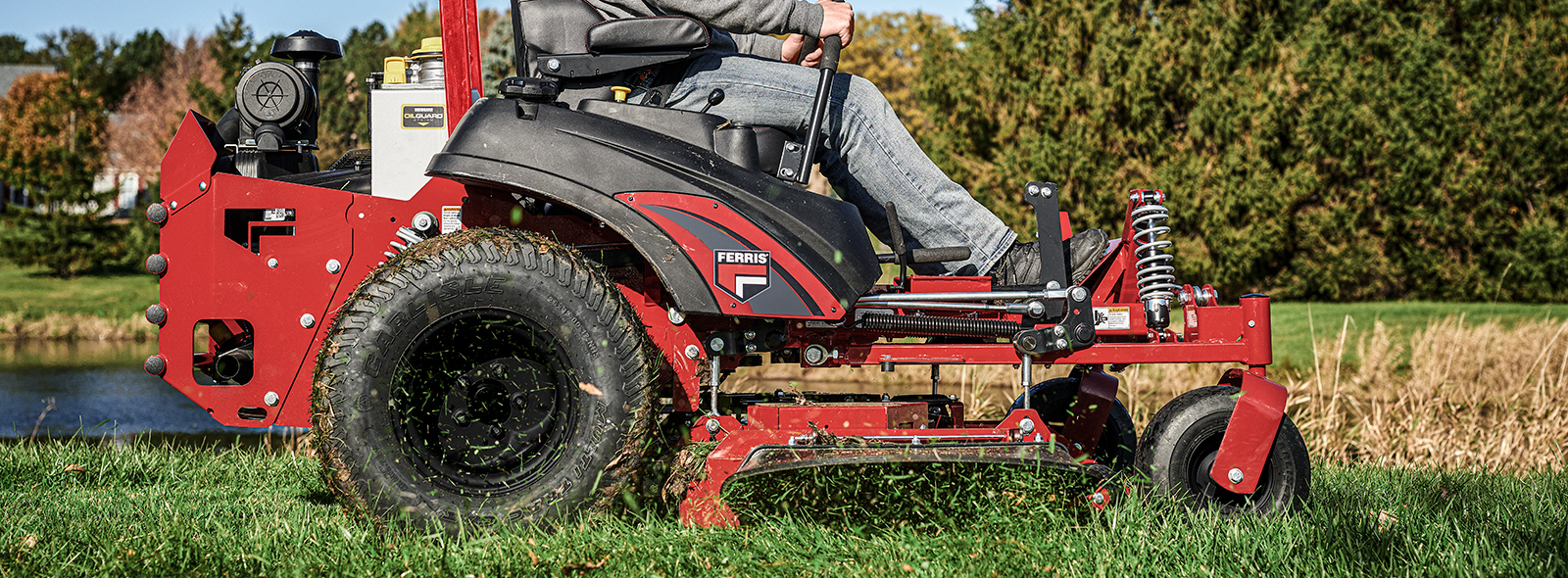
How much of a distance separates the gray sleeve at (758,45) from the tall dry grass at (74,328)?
16.6 meters

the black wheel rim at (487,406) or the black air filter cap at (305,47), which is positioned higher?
the black air filter cap at (305,47)

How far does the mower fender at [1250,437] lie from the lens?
10.3ft

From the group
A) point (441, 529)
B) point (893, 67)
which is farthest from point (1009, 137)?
point (893, 67)

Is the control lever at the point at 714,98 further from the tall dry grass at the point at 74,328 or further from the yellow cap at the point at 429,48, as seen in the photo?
the tall dry grass at the point at 74,328

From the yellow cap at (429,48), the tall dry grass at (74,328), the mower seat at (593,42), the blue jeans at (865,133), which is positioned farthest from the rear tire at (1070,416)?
the tall dry grass at (74,328)

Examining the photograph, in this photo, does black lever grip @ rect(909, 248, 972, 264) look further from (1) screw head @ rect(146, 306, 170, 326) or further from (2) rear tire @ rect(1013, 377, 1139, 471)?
(1) screw head @ rect(146, 306, 170, 326)

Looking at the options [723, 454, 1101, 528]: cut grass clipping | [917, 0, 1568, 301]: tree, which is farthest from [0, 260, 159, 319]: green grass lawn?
[723, 454, 1101, 528]: cut grass clipping

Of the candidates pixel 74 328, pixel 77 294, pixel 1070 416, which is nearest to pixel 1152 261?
pixel 1070 416

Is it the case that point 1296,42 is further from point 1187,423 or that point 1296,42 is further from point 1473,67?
point 1187,423

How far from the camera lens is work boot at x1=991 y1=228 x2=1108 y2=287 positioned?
10.6ft

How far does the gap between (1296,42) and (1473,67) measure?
2.27 meters

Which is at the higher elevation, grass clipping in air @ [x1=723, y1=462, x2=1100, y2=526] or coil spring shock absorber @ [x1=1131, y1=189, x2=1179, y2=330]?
coil spring shock absorber @ [x1=1131, y1=189, x2=1179, y2=330]

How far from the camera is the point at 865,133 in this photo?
3277mm

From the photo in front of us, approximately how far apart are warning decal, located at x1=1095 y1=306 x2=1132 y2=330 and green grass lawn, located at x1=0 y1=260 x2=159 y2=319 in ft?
62.5
